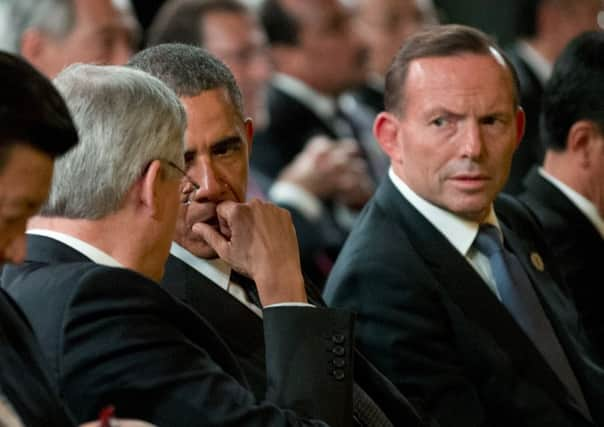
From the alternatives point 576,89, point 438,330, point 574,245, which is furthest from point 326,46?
point 438,330

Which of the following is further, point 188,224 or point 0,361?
point 188,224

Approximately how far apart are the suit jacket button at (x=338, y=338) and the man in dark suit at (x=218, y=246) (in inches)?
6.8

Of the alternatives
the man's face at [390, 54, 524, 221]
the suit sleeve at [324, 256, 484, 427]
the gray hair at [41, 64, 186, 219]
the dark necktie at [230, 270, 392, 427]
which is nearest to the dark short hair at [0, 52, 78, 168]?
the gray hair at [41, 64, 186, 219]

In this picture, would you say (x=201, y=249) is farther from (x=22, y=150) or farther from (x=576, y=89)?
(x=576, y=89)

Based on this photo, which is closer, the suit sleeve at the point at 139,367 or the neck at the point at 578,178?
the suit sleeve at the point at 139,367

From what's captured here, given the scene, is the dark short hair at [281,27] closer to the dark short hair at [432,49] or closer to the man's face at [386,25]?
the man's face at [386,25]

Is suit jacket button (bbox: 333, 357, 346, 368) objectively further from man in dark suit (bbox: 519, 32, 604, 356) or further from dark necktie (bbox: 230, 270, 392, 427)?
man in dark suit (bbox: 519, 32, 604, 356)

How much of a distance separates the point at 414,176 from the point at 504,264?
0.28 m

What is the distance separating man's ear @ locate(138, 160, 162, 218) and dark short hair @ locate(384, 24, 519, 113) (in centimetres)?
113

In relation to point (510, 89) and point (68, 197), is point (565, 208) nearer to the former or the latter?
point (510, 89)

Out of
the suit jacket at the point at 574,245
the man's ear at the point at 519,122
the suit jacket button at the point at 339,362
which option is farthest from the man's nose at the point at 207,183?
the suit jacket at the point at 574,245

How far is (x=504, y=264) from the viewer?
11.0 ft

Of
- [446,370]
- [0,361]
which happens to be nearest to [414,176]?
[446,370]

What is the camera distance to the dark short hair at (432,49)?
3396mm
